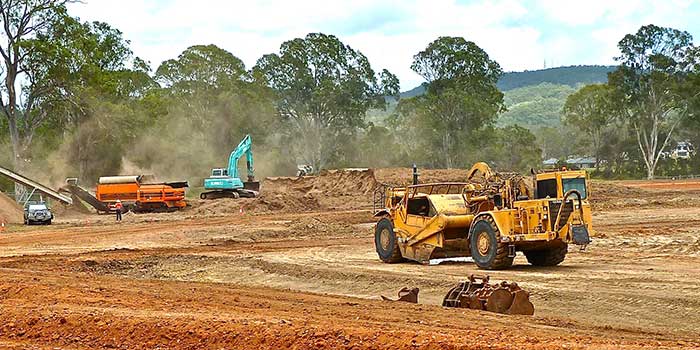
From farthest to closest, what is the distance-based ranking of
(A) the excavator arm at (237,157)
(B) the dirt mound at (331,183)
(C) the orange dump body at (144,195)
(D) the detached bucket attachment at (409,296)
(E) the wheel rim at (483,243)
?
(A) the excavator arm at (237,157), (B) the dirt mound at (331,183), (C) the orange dump body at (144,195), (E) the wheel rim at (483,243), (D) the detached bucket attachment at (409,296)

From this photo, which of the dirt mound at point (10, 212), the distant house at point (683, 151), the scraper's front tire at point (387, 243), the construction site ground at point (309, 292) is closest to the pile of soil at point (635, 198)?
the construction site ground at point (309, 292)

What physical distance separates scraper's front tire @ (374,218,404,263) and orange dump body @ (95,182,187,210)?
31.5 metres

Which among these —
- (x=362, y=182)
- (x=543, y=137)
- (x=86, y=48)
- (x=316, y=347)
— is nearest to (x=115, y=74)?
(x=86, y=48)

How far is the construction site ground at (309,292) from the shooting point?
35.2 ft

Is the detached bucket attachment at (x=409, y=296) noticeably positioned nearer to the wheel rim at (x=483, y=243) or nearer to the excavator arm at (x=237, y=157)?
the wheel rim at (x=483, y=243)

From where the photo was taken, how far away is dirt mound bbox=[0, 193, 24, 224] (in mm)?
48156

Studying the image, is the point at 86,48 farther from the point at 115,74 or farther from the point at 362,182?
the point at 362,182

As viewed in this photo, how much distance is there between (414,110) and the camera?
93500mm

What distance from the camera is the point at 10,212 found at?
162ft

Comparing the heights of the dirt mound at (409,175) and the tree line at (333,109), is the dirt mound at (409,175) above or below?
below

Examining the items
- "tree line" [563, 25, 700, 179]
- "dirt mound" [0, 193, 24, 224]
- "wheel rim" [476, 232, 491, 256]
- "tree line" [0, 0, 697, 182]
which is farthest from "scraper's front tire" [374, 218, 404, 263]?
"tree line" [563, 25, 700, 179]

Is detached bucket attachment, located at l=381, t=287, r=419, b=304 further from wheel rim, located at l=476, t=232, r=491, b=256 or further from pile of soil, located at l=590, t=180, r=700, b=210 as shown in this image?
pile of soil, located at l=590, t=180, r=700, b=210

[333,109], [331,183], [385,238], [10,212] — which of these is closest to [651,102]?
[333,109]

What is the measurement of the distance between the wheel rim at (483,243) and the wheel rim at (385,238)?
3372 mm
